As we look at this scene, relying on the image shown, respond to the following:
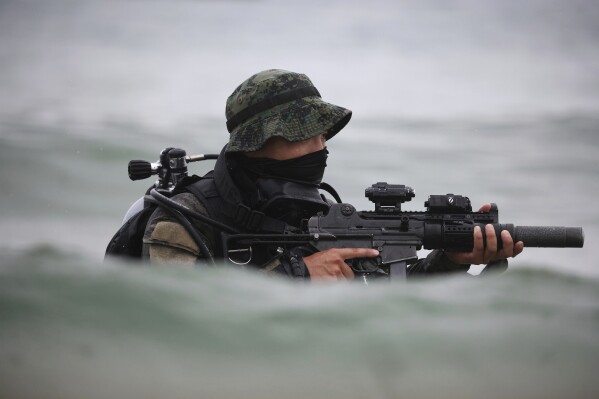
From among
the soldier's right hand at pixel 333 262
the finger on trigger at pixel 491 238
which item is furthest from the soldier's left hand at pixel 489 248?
the soldier's right hand at pixel 333 262

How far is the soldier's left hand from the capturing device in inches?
190

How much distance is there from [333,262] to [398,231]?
1.66 ft

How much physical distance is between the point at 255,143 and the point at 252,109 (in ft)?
0.99

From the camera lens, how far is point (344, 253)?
181 inches

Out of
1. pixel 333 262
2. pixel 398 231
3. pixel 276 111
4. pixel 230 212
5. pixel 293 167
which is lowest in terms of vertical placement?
pixel 333 262

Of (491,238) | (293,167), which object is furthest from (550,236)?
(293,167)

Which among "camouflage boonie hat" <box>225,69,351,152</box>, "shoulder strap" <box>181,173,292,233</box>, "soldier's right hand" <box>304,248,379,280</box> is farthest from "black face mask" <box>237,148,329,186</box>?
"soldier's right hand" <box>304,248,379,280</box>

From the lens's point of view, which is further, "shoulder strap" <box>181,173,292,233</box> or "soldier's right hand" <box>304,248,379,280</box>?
"shoulder strap" <box>181,173,292,233</box>

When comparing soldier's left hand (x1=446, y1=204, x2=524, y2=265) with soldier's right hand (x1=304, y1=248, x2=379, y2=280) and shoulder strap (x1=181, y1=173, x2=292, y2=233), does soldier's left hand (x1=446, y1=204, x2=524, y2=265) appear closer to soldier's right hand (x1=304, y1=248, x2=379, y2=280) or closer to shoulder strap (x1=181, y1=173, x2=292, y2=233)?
soldier's right hand (x1=304, y1=248, x2=379, y2=280)

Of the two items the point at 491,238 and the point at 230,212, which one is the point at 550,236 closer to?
the point at 491,238

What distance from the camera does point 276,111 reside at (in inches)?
201

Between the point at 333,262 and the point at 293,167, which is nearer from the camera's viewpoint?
the point at 333,262

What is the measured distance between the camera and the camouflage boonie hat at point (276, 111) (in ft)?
16.4

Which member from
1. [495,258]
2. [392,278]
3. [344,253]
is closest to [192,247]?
[344,253]
